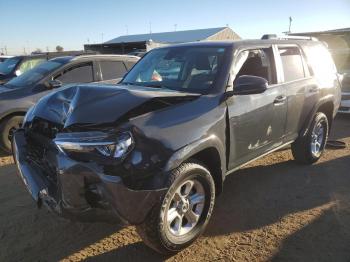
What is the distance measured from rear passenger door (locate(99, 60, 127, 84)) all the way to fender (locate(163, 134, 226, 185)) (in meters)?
4.38

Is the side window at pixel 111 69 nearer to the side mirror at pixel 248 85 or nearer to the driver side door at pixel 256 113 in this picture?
the driver side door at pixel 256 113

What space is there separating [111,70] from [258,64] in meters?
3.99

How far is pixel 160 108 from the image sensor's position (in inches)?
125

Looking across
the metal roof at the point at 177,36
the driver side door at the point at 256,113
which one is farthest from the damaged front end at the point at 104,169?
the metal roof at the point at 177,36


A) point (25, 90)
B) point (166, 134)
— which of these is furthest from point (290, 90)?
point (25, 90)

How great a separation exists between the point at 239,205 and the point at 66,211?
83.7 inches

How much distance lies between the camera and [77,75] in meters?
7.26

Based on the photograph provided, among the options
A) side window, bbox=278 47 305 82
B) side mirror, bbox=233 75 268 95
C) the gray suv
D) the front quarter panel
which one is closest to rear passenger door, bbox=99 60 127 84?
the gray suv

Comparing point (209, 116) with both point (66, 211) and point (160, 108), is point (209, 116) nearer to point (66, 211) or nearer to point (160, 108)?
point (160, 108)

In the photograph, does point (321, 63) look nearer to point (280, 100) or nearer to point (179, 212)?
point (280, 100)

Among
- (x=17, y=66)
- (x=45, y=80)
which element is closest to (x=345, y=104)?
(x=45, y=80)

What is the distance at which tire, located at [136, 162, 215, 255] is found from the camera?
9.87 ft

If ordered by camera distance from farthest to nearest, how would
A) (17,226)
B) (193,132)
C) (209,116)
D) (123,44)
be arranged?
1. (123,44)
2. (17,226)
3. (209,116)
4. (193,132)

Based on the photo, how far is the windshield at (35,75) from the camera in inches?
272
